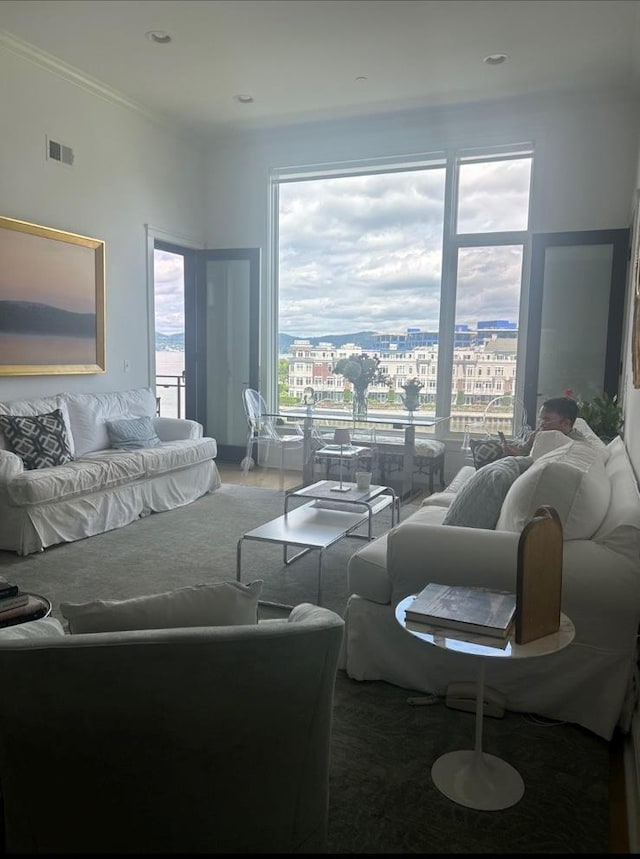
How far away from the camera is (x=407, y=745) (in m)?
2.11

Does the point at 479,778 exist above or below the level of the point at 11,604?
below

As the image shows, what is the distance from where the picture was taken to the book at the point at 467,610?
167cm

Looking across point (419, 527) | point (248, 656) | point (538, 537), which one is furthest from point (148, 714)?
point (419, 527)

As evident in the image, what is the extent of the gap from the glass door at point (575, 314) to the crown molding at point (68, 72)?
154 inches

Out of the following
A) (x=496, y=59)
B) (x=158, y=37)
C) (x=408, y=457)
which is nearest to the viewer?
(x=158, y=37)

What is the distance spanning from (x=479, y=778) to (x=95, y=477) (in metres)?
3.29

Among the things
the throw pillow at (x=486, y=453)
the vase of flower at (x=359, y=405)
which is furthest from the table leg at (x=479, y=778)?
the vase of flower at (x=359, y=405)

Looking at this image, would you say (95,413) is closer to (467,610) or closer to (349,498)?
(349,498)

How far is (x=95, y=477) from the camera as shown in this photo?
14.5ft

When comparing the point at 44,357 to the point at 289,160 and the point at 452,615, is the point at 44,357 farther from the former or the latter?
the point at 452,615

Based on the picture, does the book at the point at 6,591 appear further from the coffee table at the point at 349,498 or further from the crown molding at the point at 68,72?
the crown molding at the point at 68,72

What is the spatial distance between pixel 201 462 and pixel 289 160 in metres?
3.41

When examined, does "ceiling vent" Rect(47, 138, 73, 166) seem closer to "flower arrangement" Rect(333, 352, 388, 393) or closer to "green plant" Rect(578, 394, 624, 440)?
"flower arrangement" Rect(333, 352, 388, 393)

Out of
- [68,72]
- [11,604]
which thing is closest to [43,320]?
[68,72]
